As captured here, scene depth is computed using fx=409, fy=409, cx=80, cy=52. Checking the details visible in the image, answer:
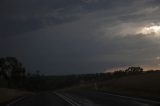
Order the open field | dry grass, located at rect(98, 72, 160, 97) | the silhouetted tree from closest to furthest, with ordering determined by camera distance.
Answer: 1. the open field
2. dry grass, located at rect(98, 72, 160, 97)
3. the silhouetted tree

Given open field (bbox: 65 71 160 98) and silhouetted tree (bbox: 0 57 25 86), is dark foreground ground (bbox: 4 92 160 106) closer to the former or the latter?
open field (bbox: 65 71 160 98)

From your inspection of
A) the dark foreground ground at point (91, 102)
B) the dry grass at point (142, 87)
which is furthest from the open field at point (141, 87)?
the dark foreground ground at point (91, 102)

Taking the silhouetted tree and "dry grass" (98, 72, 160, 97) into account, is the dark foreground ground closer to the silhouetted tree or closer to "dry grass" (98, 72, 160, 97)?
"dry grass" (98, 72, 160, 97)

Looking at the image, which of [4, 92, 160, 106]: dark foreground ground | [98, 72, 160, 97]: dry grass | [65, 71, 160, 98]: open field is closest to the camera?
[4, 92, 160, 106]: dark foreground ground

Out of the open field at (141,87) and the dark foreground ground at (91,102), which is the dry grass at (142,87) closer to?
the open field at (141,87)

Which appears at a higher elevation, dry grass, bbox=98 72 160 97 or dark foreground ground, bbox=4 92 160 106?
dry grass, bbox=98 72 160 97

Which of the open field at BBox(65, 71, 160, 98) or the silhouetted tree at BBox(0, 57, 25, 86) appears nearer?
the open field at BBox(65, 71, 160, 98)

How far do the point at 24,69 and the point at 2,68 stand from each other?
48.2 feet

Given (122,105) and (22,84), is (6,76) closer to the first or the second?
(22,84)

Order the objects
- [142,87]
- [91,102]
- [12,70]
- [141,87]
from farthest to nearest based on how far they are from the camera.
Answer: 1. [12,70]
2. [141,87]
3. [142,87]
4. [91,102]

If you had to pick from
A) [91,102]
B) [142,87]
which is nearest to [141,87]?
[142,87]

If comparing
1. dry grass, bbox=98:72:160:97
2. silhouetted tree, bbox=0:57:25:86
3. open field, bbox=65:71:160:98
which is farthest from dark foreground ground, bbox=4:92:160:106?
silhouetted tree, bbox=0:57:25:86

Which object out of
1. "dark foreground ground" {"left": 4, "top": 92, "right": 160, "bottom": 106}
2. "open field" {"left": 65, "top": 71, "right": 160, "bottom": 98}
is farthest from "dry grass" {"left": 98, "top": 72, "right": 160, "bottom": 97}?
"dark foreground ground" {"left": 4, "top": 92, "right": 160, "bottom": 106}

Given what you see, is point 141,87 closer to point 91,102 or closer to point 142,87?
point 142,87
